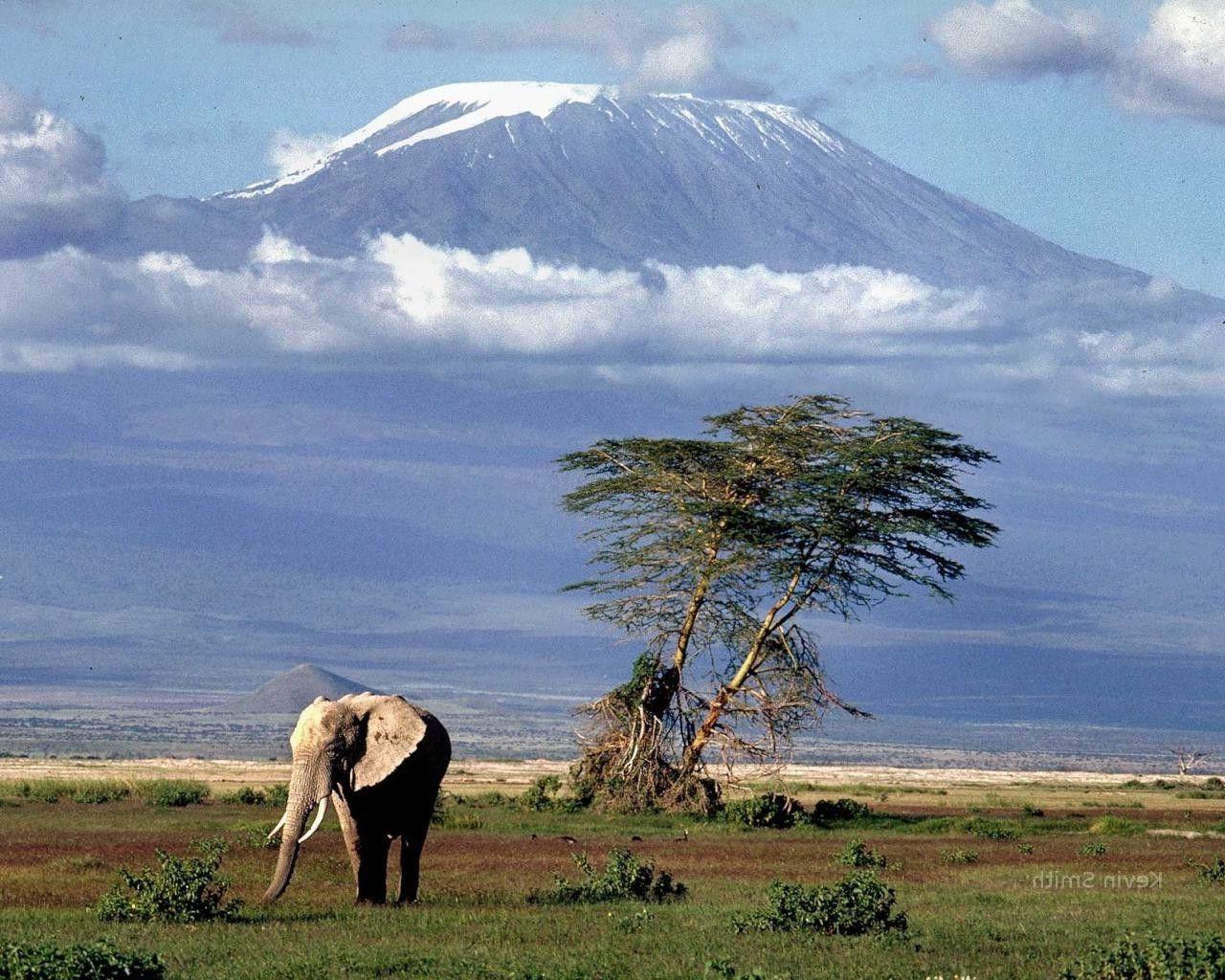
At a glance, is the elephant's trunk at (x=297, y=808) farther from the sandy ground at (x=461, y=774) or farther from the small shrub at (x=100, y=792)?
the sandy ground at (x=461, y=774)

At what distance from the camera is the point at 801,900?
25141 mm

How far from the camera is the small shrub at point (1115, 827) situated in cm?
4809

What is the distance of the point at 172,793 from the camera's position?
52188mm

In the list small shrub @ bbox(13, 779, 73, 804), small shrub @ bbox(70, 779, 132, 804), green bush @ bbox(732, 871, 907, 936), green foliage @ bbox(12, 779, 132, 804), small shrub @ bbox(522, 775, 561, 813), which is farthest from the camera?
small shrub @ bbox(13, 779, 73, 804)

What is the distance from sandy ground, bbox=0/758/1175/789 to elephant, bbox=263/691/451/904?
35.2m

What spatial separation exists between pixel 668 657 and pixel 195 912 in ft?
96.1

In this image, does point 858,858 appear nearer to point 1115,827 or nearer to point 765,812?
point 765,812

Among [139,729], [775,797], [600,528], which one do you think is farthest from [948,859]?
[139,729]

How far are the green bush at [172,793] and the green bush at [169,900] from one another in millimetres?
26107

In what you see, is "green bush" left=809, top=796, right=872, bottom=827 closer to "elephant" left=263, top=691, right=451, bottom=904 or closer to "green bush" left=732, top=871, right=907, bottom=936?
"elephant" left=263, top=691, right=451, bottom=904

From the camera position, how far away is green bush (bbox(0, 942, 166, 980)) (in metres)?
18.7

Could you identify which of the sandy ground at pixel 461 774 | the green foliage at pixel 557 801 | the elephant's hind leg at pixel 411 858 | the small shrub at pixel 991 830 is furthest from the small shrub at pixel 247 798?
the elephant's hind leg at pixel 411 858

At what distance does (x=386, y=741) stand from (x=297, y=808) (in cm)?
150

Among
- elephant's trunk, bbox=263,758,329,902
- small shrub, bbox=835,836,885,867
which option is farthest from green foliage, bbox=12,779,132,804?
elephant's trunk, bbox=263,758,329,902
